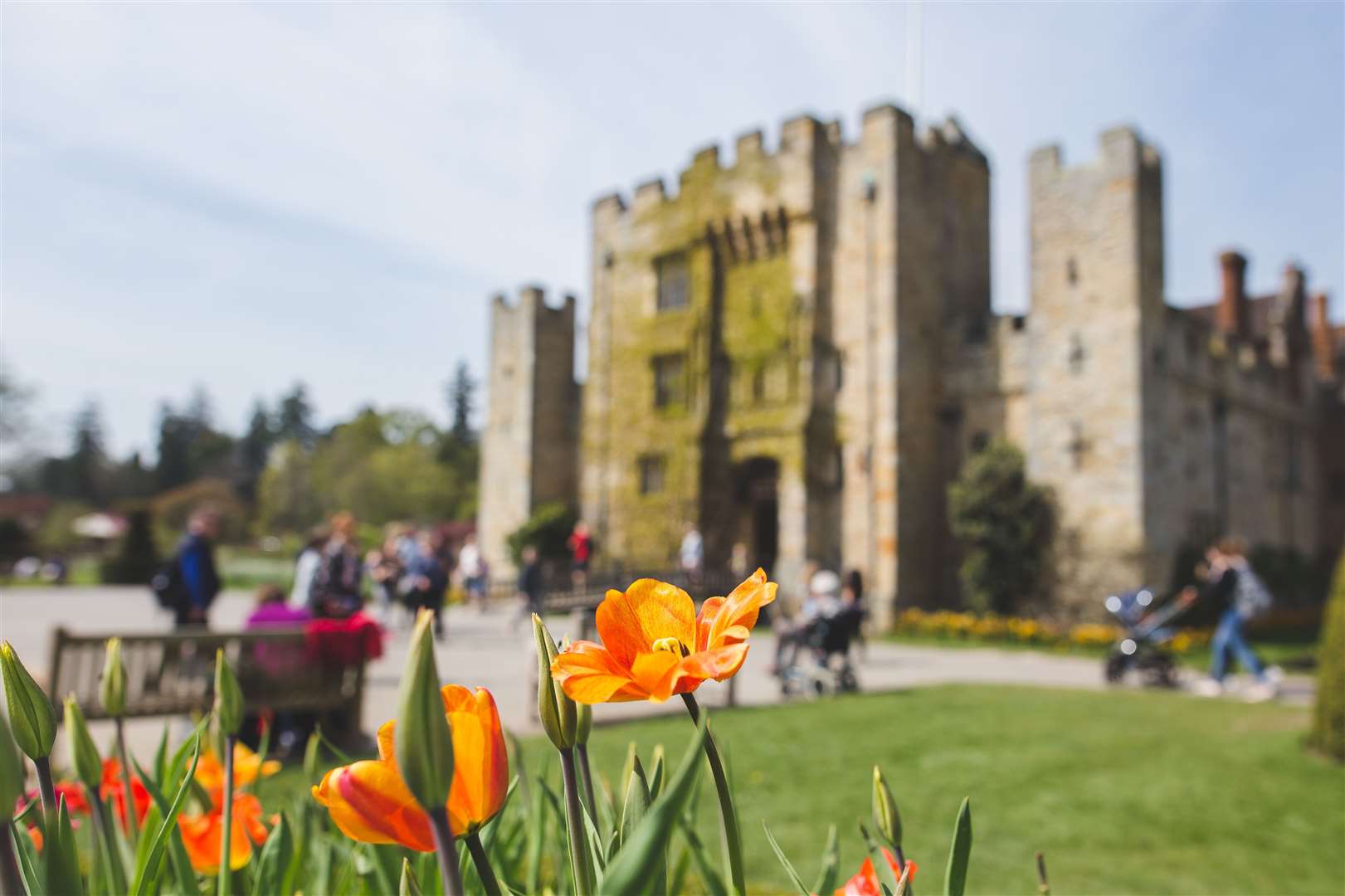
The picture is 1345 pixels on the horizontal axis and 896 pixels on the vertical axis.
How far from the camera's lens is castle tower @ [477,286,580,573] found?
30.0 meters

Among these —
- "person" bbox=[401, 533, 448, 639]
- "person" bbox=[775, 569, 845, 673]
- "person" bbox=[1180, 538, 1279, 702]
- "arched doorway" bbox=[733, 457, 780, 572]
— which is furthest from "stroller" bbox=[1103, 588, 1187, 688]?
"arched doorway" bbox=[733, 457, 780, 572]

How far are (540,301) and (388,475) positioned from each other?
77.8 ft

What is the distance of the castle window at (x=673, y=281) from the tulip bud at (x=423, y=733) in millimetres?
25601

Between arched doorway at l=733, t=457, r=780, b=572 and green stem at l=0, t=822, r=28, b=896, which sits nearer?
green stem at l=0, t=822, r=28, b=896

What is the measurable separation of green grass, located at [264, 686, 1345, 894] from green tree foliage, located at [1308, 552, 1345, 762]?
24 cm

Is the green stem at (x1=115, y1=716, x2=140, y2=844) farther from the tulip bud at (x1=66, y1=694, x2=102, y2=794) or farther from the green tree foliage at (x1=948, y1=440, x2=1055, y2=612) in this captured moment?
the green tree foliage at (x1=948, y1=440, x2=1055, y2=612)

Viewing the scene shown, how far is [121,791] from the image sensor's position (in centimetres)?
182

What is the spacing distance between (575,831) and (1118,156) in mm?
23257

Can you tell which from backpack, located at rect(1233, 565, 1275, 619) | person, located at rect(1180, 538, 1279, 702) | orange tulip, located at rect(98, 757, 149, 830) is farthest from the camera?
backpack, located at rect(1233, 565, 1275, 619)

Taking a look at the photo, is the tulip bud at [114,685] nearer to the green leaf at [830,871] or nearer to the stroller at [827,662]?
the green leaf at [830,871]

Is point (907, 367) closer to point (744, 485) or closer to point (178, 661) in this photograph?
point (744, 485)

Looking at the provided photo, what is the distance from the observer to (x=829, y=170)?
23.9m

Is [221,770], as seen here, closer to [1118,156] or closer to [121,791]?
[121,791]

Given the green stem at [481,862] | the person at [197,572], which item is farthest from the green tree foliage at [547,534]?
the green stem at [481,862]
